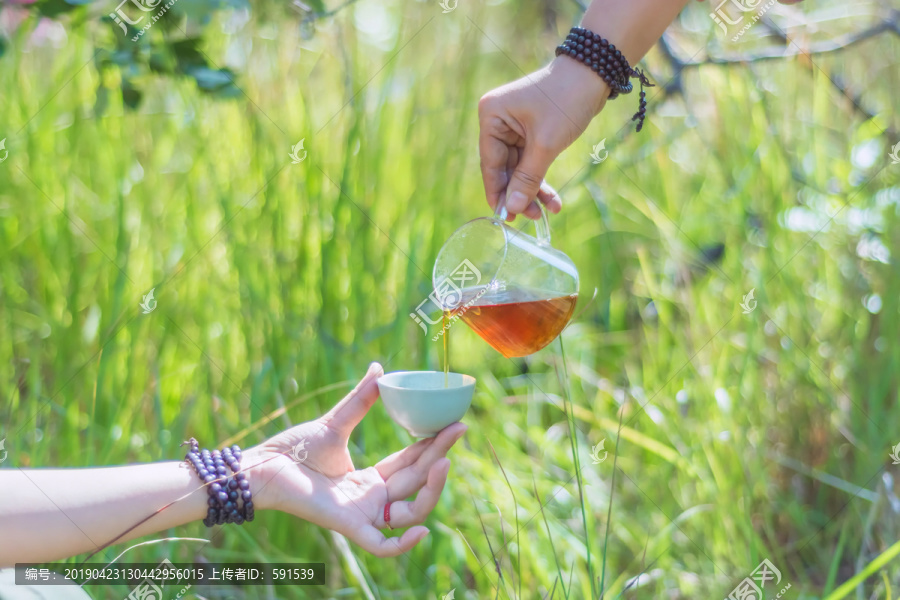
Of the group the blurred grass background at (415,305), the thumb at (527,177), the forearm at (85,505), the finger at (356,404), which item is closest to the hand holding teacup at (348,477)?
the finger at (356,404)

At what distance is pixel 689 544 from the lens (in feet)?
5.12

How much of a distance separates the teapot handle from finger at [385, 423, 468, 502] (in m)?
0.34

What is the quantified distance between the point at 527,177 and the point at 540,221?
115 millimetres

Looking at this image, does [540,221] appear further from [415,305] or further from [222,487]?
[222,487]

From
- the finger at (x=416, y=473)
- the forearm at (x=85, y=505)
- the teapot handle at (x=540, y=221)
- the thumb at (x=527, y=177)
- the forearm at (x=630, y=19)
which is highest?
the forearm at (x=630, y=19)

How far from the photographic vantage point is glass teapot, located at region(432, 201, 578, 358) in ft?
3.41

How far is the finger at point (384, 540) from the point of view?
0.99 metres

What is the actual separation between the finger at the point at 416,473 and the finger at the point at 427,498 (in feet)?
0.14

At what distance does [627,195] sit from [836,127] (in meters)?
0.64

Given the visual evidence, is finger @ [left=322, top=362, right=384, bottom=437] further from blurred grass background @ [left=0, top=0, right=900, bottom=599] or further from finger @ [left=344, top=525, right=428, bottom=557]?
blurred grass background @ [left=0, top=0, right=900, bottom=599]

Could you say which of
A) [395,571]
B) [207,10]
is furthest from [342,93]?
[395,571]

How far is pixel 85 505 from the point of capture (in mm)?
979

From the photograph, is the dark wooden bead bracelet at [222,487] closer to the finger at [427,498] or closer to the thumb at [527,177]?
the finger at [427,498]

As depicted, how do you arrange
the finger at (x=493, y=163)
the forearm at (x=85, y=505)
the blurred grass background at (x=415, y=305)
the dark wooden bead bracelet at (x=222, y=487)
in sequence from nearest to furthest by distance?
the forearm at (x=85, y=505)
the dark wooden bead bracelet at (x=222, y=487)
the finger at (x=493, y=163)
the blurred grass background at (x=415, y=305)
